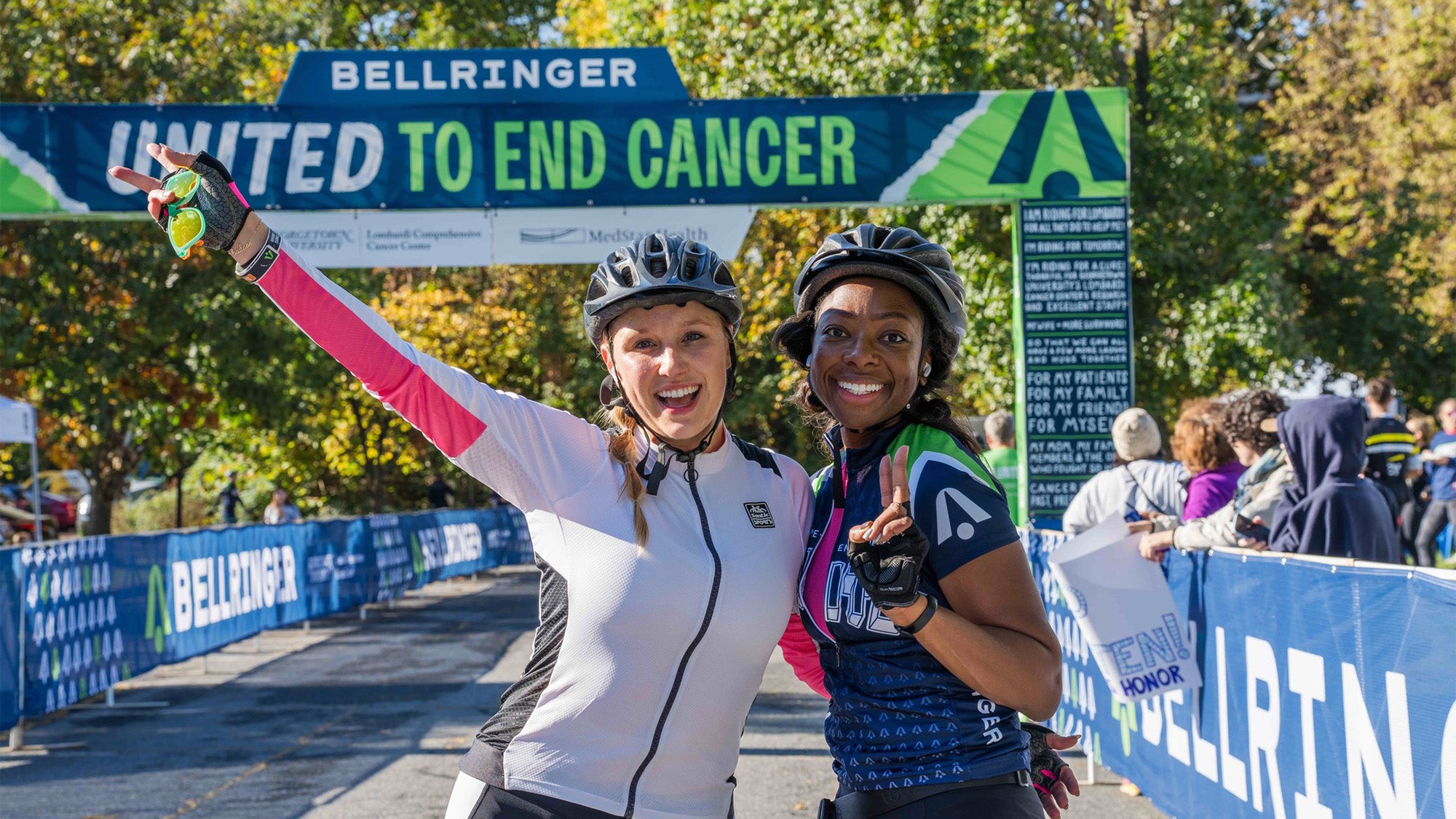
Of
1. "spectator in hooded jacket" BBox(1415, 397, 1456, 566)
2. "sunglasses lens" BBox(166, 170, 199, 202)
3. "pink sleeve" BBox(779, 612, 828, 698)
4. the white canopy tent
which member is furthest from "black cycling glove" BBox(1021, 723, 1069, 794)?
the white canopy tent

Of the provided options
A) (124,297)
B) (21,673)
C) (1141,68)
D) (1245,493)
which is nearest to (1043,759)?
(1245,493)

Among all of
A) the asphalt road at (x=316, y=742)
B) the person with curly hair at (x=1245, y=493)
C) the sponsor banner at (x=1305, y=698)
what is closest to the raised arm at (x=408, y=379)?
the sponsor banner at (x=1305, y=698)

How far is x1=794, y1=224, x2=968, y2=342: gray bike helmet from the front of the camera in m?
2.82

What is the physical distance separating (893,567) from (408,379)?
1.07m

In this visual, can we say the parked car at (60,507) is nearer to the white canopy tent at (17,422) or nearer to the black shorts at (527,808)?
the white canopy tent at (17,422)

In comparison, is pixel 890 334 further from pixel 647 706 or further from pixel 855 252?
pixel 647 706

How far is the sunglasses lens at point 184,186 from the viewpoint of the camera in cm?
276

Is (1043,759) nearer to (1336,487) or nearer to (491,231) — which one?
(1336,487)

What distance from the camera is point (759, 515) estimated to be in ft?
9.50

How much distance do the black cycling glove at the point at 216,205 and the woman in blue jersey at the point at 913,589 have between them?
123 centimetres

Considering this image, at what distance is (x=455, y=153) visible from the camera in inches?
438

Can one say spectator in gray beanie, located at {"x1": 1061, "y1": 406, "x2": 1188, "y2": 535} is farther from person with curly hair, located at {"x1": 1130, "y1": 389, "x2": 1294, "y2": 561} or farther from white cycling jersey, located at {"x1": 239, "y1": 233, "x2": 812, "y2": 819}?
white cycling jersey, located at {"x1": 239, "y1": 233, "x2": 812, "y2": 819}

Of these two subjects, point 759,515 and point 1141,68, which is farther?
point 1141,68

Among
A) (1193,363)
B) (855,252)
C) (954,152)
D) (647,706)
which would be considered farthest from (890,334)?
(1193,363)
